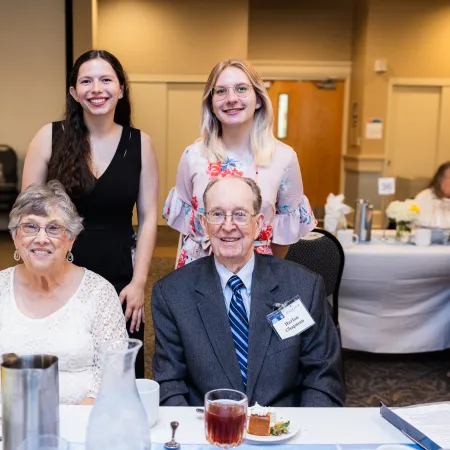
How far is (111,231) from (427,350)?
2.61 m

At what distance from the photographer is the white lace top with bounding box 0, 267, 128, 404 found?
1.84 m

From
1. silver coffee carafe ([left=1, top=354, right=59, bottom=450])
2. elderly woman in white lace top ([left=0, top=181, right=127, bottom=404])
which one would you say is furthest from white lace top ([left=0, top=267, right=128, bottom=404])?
silver coffee carafe ([left=1, top=354, right=59, bottom=450])

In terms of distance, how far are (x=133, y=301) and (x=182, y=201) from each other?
0.50 metres

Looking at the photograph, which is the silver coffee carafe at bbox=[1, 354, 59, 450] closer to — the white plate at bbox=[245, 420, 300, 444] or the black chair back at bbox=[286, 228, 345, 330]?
the white plate at bbox=[245, 420, 300, 444]

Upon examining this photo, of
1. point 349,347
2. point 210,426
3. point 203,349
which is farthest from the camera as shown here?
point 349,347

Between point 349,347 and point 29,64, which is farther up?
point 29,64

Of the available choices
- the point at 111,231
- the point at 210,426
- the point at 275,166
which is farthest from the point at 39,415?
the point at 275,166

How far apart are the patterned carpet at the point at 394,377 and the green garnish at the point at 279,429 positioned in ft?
7.06

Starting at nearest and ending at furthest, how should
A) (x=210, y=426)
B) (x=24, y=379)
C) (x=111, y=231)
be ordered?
(x=24, y=379) < (x=210, y=426) < (x=111, y=231)

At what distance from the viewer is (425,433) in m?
1.38

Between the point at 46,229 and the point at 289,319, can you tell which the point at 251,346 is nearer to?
the point at 289,319

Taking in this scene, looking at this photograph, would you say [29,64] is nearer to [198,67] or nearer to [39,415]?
[198,67]

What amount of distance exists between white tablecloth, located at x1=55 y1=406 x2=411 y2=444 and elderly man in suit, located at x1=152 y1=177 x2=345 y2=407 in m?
0.26

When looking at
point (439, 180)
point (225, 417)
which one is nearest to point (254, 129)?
point (225, 417)
